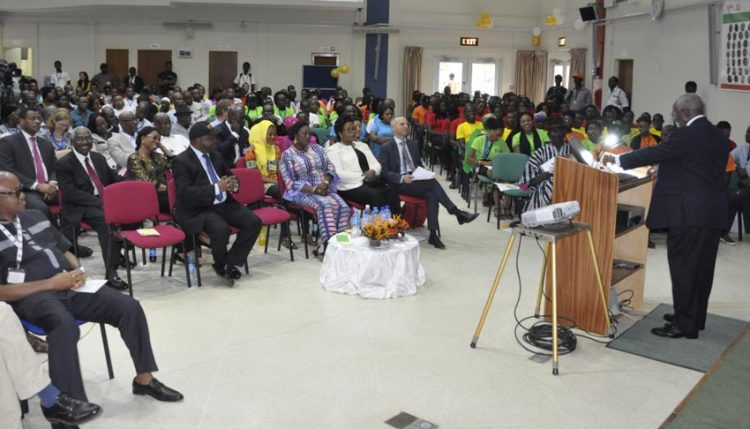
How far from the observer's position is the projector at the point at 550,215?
4.81 meters

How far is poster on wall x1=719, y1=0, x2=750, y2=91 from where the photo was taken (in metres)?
11.2

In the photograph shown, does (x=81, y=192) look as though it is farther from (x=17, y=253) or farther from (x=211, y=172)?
(x=17, y=253)

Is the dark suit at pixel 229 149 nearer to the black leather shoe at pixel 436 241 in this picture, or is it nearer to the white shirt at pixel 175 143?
the white shirt at pixel 175 143

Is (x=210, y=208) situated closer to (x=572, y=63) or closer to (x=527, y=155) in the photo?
(x=527, y=155)

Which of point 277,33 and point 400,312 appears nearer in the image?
point 400,312

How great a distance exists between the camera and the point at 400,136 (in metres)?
8.56

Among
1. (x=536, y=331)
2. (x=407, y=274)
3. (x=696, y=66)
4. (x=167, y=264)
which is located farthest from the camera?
(x=696, y=66)

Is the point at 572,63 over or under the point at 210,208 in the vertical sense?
over

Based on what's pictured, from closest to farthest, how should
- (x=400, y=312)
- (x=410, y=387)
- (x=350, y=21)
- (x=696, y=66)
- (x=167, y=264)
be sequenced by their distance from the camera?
(x=410, y=387)
(x=400, y=312)
(x=167, y=264)
(x=696, y=66)
(x=350, y=21)

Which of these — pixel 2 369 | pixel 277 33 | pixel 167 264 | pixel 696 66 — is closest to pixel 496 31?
pixel 277 33

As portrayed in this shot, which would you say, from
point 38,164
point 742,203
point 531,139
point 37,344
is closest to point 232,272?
point 38,164

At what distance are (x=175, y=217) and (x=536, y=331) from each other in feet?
10.4

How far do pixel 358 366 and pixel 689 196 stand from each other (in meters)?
2.42

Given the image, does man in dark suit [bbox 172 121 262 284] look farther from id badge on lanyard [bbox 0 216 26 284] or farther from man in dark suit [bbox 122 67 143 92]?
man in dark suit [bbox 122 67 143 92]
